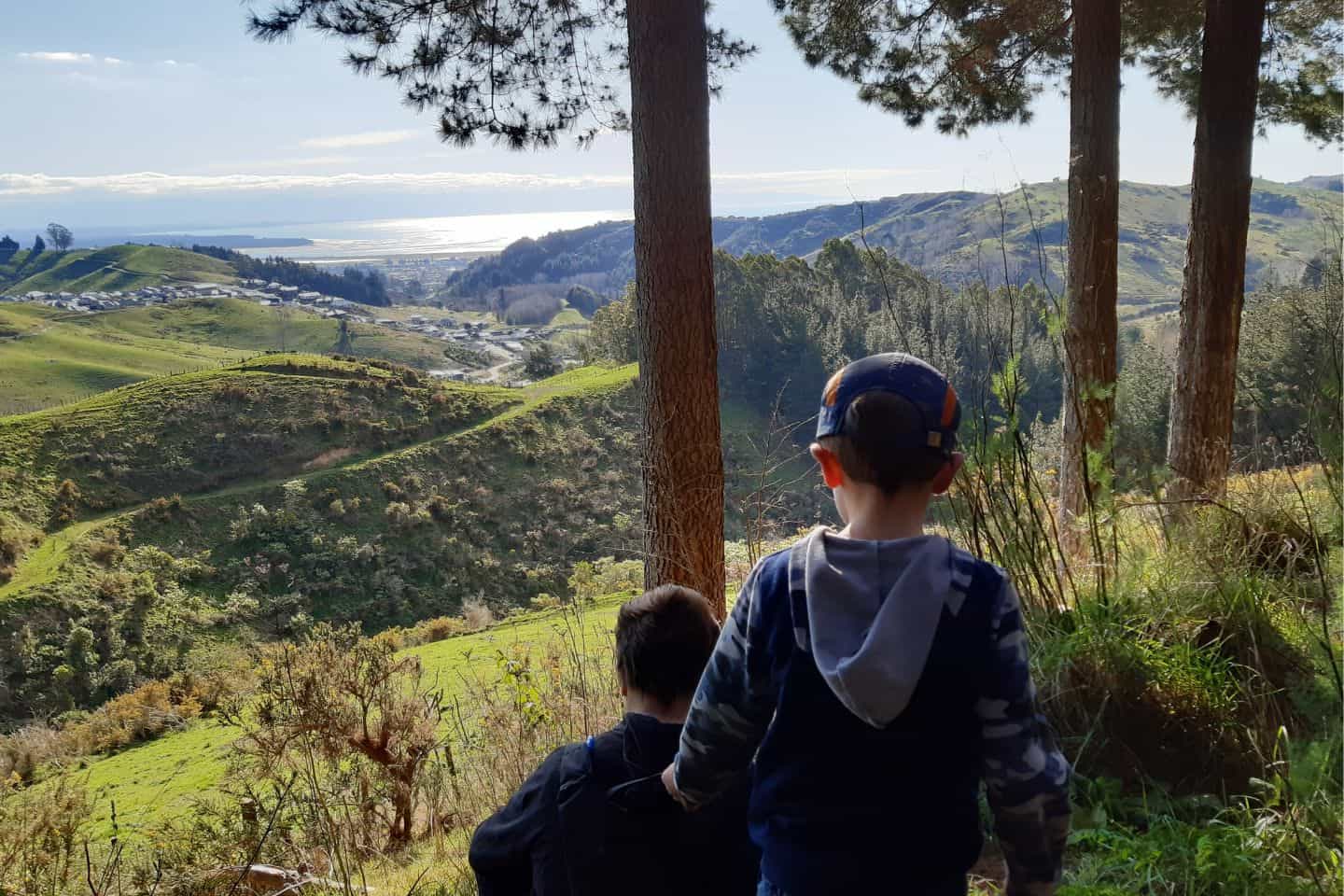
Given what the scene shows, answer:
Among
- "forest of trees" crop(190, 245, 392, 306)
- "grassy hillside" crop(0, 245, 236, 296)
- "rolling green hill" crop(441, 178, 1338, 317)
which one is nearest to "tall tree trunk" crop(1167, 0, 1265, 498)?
"rolling green hill" crop(441, 178, 1338, 317)

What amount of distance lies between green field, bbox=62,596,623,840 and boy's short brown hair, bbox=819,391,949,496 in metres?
5.95

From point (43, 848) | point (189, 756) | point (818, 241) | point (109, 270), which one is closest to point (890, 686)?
point (43, 848)

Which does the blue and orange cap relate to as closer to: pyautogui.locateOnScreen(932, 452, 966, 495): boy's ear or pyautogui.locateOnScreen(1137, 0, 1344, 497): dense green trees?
pyautogui.locateOnScreen(932, 452, 966, 495): boy's ear

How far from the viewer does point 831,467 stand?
1.37 meters

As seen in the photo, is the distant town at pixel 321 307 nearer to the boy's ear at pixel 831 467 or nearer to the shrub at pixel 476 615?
the shrub at pixel 476 615

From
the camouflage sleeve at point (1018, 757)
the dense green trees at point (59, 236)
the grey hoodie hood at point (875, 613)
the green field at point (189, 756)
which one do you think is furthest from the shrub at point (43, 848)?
the dense green trees at point (59, 236)

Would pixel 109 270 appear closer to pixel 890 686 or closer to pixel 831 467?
pixel 831 467

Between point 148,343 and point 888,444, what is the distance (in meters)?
87.3

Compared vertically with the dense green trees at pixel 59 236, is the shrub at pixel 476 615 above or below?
below

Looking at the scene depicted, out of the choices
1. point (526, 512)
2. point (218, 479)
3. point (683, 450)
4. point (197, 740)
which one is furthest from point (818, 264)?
point (683, 450)

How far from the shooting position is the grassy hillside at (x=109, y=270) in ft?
349

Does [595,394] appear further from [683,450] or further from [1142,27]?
[683,450]

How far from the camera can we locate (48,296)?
325 ft

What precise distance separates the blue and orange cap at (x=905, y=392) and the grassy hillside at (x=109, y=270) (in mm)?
122926
